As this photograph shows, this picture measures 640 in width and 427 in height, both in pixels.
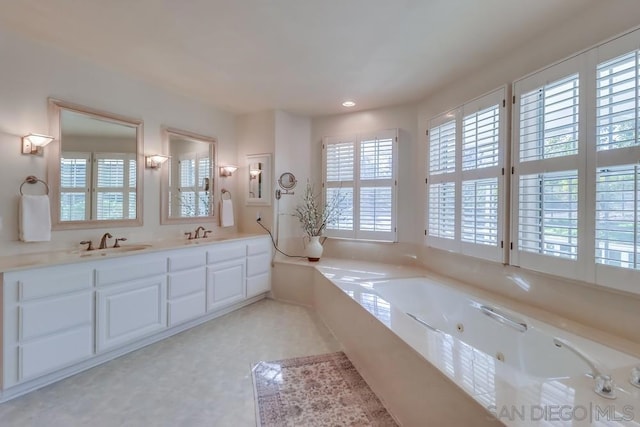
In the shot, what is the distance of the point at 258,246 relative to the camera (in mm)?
3662

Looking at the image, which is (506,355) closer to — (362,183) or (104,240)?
(362,183)

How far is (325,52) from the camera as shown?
2.38 meters

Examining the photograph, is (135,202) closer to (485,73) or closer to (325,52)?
(325,52)

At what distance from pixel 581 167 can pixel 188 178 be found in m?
3.62

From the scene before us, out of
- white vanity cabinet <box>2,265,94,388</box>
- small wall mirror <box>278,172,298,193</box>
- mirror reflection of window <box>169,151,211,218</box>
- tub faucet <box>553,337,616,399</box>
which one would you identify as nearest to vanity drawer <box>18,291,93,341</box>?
white vanity cabinet <box>2,265,94,388</box>

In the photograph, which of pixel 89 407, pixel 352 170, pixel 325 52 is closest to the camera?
pixel 89 407

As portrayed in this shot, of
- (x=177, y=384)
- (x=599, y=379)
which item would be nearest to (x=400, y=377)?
(x=599, y=379)

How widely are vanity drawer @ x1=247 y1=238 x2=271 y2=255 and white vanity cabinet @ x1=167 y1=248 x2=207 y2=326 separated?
2.06 feet

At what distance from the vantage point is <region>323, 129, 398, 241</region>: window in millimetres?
3654

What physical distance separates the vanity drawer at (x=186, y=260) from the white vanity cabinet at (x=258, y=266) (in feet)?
2.13

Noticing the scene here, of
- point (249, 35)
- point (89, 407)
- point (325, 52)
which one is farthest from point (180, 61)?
point (89, 407)

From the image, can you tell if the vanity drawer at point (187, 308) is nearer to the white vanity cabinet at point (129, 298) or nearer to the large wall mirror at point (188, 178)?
the white vanity cabinet at point (129, 298)

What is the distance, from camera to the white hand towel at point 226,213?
380cm

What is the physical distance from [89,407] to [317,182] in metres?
3.16
